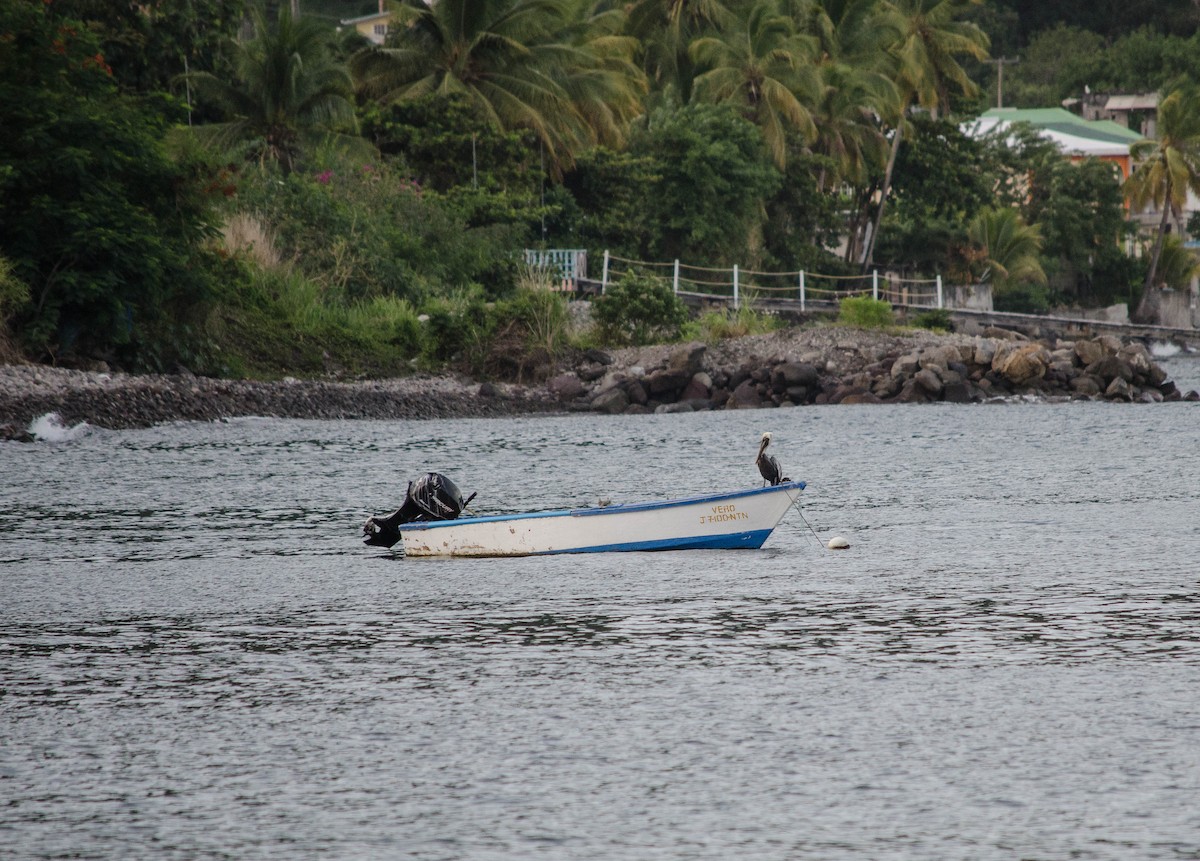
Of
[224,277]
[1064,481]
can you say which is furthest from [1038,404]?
[224,277]

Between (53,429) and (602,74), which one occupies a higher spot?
(602,74)

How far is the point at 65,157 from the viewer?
24.5 m

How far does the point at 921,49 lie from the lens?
55.8m

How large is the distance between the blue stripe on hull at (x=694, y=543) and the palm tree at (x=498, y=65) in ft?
97.6

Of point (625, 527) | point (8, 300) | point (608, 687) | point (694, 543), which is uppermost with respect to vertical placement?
point (8, 300)

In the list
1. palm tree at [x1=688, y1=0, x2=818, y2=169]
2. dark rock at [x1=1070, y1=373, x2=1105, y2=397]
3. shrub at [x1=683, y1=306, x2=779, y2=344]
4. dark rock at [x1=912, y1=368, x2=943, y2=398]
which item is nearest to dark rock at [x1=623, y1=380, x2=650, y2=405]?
shrub at [x1=683, y1=306, x2=779, y2=344]

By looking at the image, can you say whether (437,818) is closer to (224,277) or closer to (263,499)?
(263,499)

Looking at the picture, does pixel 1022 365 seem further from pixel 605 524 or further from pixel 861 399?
pixel 605 524

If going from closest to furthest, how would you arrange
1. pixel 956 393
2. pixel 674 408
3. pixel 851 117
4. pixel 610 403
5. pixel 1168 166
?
pixel 610 403 → pixel 674 408 → pixel 956 393 → pixel 851 117 → pixel 1168 166

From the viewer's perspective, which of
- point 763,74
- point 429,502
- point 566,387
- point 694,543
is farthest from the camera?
point 763,74

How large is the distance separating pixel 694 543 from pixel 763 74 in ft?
131

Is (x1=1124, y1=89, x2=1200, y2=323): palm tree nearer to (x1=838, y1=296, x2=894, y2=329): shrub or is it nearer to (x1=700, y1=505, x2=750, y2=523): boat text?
(x1=838, y1=296, x2=894, y2=329): shrub

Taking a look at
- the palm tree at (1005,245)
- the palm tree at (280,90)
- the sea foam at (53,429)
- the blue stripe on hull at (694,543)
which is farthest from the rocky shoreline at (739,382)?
the palm tree at (1005,245)

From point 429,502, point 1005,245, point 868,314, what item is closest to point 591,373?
point 868,314
